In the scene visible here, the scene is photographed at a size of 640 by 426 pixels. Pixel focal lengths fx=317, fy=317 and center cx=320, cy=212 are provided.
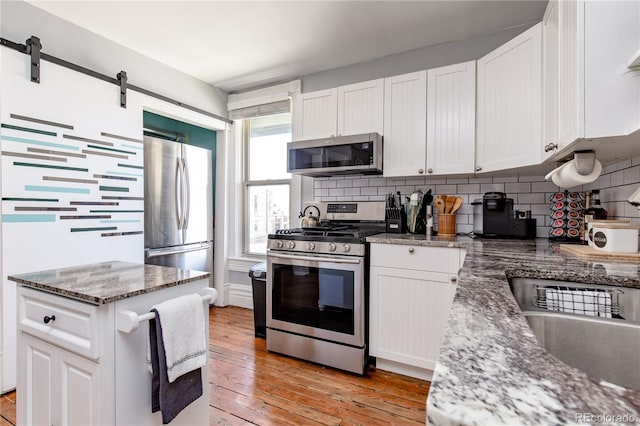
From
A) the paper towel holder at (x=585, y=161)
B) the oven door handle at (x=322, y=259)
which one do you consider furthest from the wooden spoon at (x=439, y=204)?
the paper towel holder at (x=585, y=161)

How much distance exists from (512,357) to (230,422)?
1726 mm

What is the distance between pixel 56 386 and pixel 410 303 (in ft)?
6.11

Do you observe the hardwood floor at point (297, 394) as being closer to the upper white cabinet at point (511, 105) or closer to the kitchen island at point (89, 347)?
the kitchen island at point (89, 347)

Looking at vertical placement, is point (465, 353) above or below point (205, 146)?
below

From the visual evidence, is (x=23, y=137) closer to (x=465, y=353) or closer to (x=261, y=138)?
(x=261, y=138)

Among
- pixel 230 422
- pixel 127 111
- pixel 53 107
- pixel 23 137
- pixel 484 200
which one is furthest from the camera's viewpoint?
pixel 127 111

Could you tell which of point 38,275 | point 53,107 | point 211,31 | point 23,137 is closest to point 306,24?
point 211,31

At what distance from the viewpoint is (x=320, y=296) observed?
2354 millimetres

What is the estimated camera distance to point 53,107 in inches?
86.9

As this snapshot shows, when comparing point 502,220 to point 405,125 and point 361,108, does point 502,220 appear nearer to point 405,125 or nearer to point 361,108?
point 405,125

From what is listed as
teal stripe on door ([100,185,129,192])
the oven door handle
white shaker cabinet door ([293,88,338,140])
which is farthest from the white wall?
the oven door handle

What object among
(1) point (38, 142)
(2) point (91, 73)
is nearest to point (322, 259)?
(1) point (38, 142)

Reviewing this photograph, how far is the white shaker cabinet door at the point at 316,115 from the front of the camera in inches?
110

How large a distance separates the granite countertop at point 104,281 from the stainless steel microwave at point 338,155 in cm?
154
